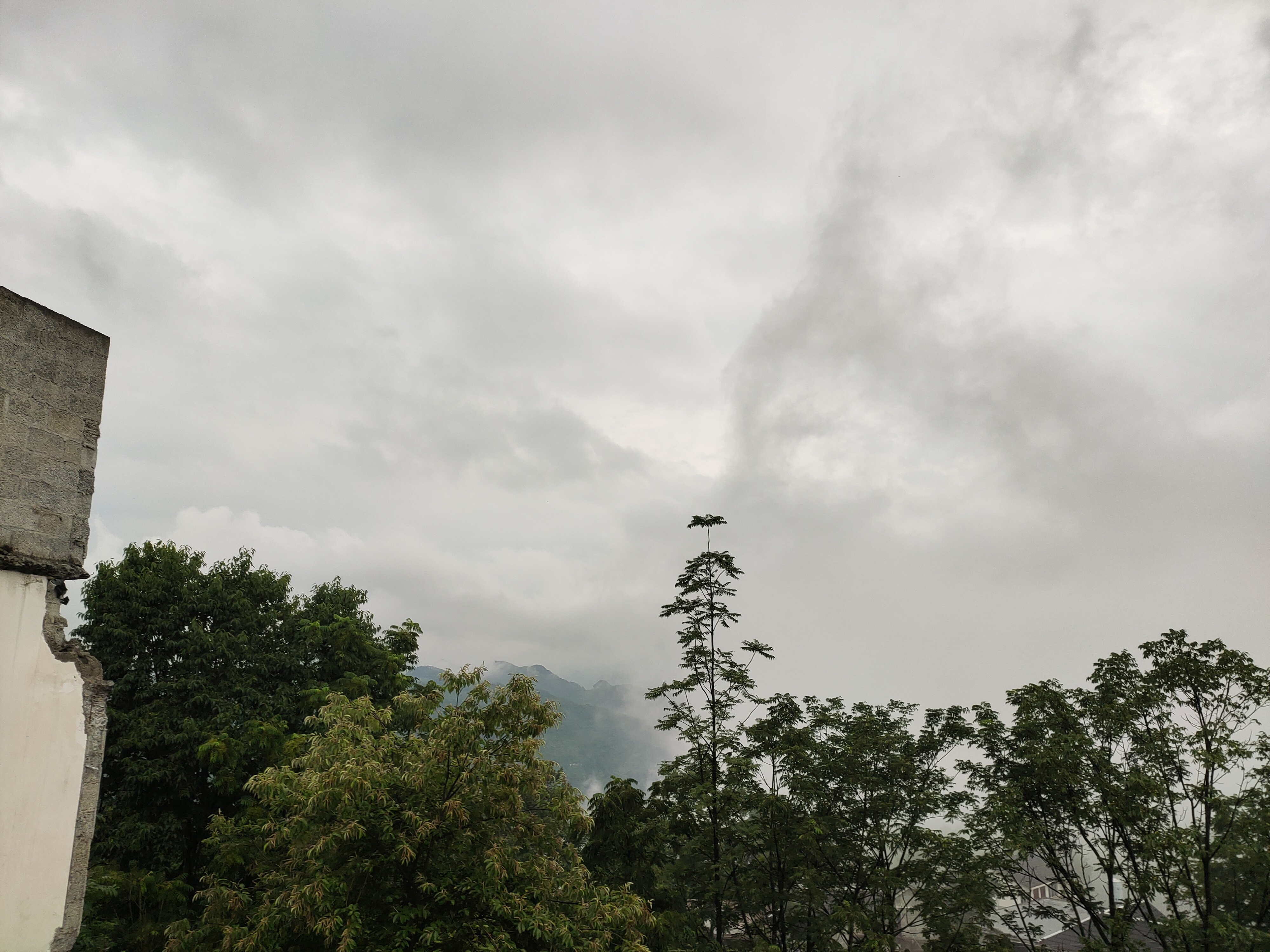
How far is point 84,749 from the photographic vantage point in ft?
15.6

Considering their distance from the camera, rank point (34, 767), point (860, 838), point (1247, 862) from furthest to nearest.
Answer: point (860, 838) → point (1247, 862) → point (34, 767)

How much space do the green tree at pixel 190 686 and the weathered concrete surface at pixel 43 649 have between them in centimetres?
1111

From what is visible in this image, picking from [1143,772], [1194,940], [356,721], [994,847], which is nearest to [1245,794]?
[1143,772]

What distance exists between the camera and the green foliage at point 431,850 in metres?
7.83

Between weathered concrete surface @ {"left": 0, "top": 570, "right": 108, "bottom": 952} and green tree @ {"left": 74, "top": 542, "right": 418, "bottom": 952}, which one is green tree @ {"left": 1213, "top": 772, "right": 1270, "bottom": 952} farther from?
green tree @ {"left": 74, "top": 542, "right": 418, "bottom": 952}

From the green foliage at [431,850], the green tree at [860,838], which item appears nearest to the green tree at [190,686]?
the green foliage at [431,850]

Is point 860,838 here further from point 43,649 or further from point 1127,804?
point 43,649

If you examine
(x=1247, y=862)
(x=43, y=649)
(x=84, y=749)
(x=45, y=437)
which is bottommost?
(x=1247, y=862)

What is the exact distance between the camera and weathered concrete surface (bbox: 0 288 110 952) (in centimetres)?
447

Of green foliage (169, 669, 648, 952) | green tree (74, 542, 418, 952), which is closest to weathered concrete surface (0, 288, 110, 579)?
green foliage (169, 669, 648, 952)

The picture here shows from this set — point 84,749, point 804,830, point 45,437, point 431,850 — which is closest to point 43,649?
point 84,749

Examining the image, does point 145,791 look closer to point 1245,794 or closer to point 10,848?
point 10,848

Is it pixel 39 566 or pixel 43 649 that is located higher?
pixel 39 566

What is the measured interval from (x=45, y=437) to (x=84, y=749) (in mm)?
2143
